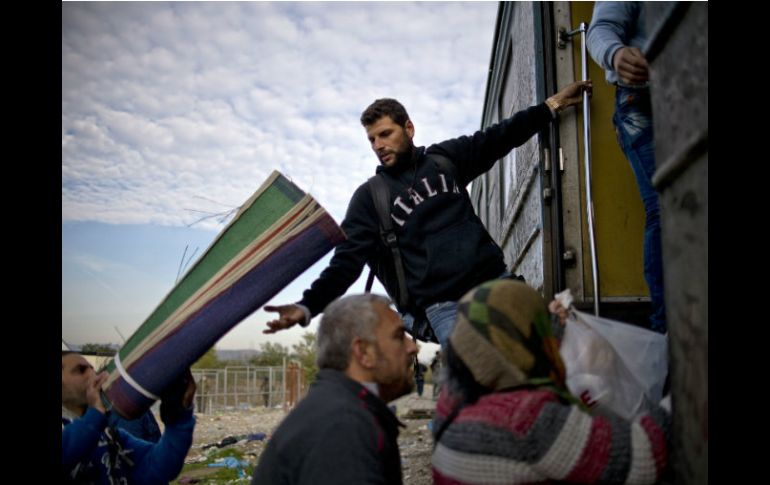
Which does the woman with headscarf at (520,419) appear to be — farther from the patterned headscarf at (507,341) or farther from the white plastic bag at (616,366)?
the white plastic bag at (616,366)

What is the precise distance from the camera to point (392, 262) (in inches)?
112

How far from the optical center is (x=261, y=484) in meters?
1.57

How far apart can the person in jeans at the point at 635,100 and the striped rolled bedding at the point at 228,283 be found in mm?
1169

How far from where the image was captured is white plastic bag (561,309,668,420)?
1717mm

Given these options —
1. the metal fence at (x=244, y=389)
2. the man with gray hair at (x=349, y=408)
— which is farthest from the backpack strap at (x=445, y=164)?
the metal fence at (x=244, y=389)

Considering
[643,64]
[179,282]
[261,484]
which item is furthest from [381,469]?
[643,64]

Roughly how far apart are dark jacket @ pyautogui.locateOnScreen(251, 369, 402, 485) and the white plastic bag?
23.7 inches

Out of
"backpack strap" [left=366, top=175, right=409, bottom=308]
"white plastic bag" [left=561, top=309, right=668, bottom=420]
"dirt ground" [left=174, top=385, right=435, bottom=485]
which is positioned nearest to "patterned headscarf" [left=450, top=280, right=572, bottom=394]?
"white plastic bag" [left=561, top=309, right=668, bottom=420]

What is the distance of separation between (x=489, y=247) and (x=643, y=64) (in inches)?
38.5

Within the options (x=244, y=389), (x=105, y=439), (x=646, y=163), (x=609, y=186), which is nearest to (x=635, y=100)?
(x=646, y=163)

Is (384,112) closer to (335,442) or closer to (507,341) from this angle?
(507,341)

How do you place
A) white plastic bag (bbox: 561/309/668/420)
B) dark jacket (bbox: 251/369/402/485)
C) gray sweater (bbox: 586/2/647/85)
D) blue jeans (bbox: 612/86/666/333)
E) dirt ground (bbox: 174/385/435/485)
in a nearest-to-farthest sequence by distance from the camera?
dark jacket (bbox: 251/369/402/485), white plastic bag (bbox: 561/309/668/420), blue jeans (bbox: 612/86/666/333), gray sweater (bbox: 586/2/647/85), dirt ground (bbox: 174/385/435/485)

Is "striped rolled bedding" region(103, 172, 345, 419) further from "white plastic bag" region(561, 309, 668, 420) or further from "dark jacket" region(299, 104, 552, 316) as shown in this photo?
"white plastic bag" region(561, 309, 668, 420)
